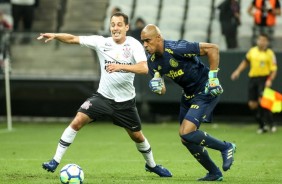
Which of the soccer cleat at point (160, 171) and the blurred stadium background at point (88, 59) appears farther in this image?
the blurred stadium background at point (88, 59)

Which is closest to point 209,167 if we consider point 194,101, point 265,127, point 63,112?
point 194,101

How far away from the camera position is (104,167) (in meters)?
13.0

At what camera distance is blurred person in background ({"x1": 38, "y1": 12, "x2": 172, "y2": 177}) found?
36.9 ft

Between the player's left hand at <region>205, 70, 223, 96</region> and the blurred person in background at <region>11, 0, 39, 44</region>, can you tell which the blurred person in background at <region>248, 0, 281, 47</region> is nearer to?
the blurred person in background at <region>11, 0, 39, 44</region>

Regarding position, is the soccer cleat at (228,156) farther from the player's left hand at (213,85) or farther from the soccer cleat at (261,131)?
the soccer cleat at (261,131)

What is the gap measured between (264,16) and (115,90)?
1095 centimetres

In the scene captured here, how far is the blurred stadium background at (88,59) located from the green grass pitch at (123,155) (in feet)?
3.45

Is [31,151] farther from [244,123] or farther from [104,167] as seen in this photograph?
[244,123]

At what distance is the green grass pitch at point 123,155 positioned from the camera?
11500mm

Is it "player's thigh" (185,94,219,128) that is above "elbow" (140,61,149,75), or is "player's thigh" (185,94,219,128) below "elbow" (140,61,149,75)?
below

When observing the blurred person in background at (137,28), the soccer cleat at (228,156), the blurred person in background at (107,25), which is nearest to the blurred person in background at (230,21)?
the blurred person in background at (137,28)

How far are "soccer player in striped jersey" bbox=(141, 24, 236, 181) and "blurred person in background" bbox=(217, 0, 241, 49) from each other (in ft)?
34.1

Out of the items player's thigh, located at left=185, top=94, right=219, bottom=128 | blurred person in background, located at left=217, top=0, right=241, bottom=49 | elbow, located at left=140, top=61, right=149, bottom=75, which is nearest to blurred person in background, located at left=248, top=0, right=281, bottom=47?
blurred person in background, located at left=217, top=0, right=241, bottom=49

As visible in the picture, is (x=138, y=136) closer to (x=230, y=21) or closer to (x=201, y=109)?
(x=201, y=109)
